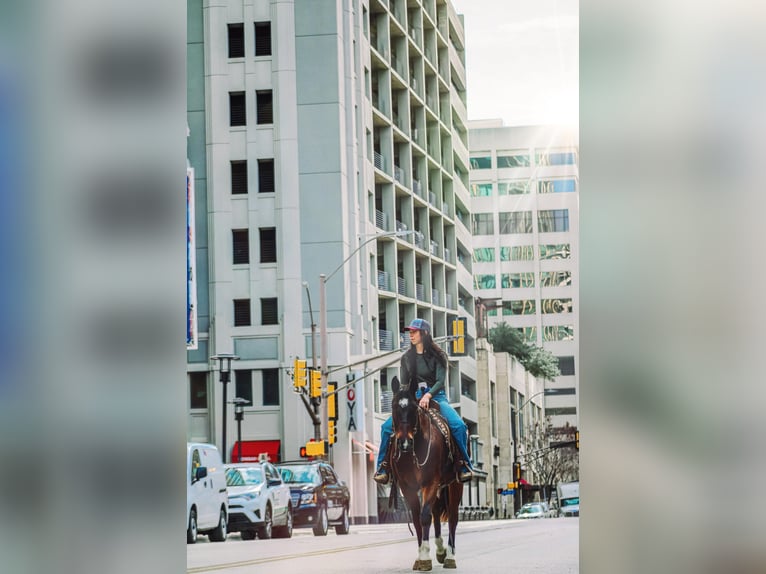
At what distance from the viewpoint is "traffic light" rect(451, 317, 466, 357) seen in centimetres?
520

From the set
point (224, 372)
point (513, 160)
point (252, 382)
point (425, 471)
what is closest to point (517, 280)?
point (513, 160)

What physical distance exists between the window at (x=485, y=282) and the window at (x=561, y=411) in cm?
59

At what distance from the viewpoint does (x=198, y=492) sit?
516cm

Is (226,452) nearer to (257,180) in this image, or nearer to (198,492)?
(198,492)

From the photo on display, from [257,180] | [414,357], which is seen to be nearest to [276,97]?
[257,180]

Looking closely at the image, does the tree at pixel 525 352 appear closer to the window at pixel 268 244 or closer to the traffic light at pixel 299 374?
the traffic light at pixel 299 374

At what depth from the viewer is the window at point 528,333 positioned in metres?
5.16

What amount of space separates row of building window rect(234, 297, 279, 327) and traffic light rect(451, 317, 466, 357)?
786 mm

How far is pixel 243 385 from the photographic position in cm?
531

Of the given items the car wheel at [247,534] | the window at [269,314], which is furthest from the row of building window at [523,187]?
the car wheel at [247,534]

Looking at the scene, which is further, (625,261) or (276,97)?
(276,97)

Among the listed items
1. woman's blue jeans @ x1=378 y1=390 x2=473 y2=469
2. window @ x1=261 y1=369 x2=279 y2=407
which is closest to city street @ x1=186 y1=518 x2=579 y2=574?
woman's blue jeans @ x1=378 y1=390 x2=473 y2=469

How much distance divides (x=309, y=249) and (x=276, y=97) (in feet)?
2.31

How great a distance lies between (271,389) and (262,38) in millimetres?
1564
